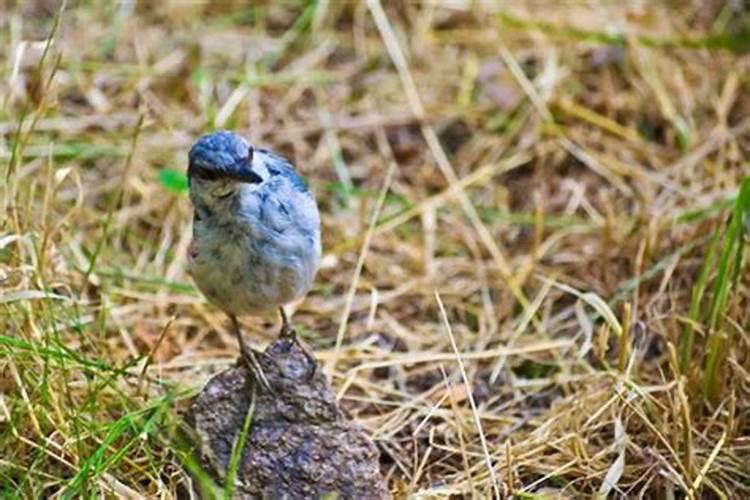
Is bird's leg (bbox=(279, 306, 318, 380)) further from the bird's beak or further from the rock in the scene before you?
the bird's beak

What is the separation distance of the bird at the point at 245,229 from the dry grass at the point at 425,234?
0.26m

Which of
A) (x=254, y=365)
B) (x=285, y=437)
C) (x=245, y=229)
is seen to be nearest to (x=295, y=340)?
(x=254, y=365)

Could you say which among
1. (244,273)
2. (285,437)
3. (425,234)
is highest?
(244,273)

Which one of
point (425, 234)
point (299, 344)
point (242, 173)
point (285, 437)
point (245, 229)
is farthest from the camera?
point (425, 234)

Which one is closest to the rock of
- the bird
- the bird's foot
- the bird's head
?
the bird's foot

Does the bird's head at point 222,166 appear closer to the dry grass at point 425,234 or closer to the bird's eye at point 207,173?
the bird's eye at point 207,173

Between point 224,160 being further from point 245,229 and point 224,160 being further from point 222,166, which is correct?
point 245,229

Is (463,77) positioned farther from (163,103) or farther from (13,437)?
(13,437)

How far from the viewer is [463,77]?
5.50m

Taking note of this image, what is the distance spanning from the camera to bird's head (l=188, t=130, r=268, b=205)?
3039mm

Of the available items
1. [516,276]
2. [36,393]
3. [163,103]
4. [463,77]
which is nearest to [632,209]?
[516,276]

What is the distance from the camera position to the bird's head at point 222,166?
304 centimetres

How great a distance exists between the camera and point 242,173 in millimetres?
3031

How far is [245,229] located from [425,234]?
1617 mm
